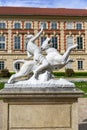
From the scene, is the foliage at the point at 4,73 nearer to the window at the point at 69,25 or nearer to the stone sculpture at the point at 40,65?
the window at the point at 69,25

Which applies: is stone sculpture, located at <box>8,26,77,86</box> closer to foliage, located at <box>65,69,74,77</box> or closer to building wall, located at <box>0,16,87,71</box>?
foliage, located at <box>65,69,74,77</box>

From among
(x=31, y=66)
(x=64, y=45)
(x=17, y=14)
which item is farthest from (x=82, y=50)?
(x=31, y=66)

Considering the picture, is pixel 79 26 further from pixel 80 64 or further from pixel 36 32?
pixel 36 32

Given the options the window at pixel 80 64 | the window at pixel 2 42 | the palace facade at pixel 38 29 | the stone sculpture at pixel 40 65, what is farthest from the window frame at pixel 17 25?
the stone sculpture at pixel 40 65

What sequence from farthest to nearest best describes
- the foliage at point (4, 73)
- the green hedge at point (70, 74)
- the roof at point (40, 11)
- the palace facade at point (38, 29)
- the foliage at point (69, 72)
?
the palace facade at point (38, 29) < the roof at point (40, 11) < the foliage at point (69, 72) < the foliage at point (4, 73) < the green hedge at point (70, 74)

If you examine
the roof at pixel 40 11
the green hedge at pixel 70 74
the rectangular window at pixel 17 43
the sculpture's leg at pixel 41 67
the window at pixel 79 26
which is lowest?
the green hedge at pixel 70 74

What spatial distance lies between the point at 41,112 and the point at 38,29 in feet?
132

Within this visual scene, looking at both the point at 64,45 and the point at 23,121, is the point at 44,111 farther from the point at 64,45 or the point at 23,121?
the point at 64,45

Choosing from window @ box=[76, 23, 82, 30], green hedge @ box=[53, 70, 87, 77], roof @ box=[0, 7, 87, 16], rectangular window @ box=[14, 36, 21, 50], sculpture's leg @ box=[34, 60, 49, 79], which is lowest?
green hedge @ box=[53, 70, 87, 77]

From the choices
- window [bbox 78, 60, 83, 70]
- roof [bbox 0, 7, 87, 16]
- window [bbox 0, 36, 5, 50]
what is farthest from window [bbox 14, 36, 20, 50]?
→ window [bbox 78, 60, 83, 70]

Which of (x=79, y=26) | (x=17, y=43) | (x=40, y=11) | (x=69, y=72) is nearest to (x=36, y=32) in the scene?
(x=40, y=11)

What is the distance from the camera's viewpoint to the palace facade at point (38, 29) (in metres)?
47.3

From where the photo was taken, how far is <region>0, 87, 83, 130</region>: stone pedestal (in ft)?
28.4

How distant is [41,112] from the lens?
28.6 feet
